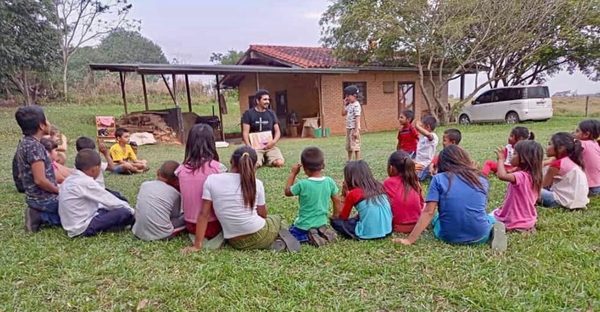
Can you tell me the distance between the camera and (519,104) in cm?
1533

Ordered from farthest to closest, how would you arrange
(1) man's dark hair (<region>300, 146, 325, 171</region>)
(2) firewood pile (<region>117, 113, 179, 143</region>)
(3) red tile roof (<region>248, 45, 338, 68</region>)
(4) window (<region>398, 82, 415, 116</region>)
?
(4) window (<region>398, 82, 415, 116</region>) < (3) red tile roof (<region>248, 45, 338, 68</region>) < (2) firewood pile (<region>117, 113, 179, 143</region>) < (1) man's dark hair (<region>300, 146, 325, 171</region>)

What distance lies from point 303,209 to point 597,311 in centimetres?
184

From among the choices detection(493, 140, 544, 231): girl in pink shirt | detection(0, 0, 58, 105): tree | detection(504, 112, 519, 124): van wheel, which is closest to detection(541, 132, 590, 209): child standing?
detection(493, 140, 544, 231): girl in pink shirt

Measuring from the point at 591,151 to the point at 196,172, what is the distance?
3.58 m

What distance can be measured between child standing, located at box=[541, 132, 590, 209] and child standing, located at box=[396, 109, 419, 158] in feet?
5.79

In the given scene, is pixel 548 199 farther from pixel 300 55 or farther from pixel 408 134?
pixel 300 55

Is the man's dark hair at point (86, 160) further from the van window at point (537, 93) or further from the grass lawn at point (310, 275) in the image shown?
the van window at point (537, 93)

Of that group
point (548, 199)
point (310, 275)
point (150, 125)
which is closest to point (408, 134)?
point (548, 199)

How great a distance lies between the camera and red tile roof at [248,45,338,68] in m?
15.8

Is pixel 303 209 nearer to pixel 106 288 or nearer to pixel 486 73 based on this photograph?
pixel 106 288

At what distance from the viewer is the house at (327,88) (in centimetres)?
1536

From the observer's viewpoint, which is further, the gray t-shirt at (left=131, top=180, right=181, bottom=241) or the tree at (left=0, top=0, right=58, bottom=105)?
the tree at (left=0, top=0, right=58, bottom=105)

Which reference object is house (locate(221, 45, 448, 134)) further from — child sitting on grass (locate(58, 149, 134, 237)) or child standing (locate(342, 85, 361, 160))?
child sitting on grass (locate(58, 149, 134, 237))

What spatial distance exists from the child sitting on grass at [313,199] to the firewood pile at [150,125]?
10153 millimetres
